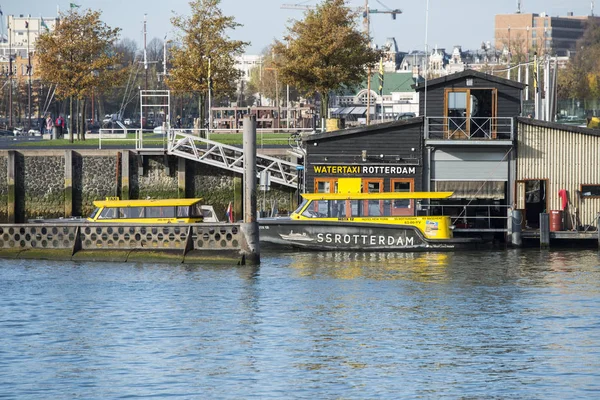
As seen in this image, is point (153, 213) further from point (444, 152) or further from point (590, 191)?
point (590, 191)

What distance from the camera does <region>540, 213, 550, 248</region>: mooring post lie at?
43625 millimetres

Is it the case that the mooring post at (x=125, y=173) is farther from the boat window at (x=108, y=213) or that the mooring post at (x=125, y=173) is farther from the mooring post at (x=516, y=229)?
the mooring post at (x=516, y=229)

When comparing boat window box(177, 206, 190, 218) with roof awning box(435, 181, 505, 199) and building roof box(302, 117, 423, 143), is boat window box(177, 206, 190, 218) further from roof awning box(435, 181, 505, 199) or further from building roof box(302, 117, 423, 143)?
roof awning box(435, 181, 505, 199)

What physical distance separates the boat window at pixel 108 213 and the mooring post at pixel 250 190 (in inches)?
303

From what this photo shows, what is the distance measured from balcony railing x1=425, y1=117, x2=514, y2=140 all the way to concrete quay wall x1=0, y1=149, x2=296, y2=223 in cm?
1059

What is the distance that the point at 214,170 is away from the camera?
53344 mm

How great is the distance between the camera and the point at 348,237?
4300cm

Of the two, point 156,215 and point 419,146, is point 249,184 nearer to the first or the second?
point 156,215

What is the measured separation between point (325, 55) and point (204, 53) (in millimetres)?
8966

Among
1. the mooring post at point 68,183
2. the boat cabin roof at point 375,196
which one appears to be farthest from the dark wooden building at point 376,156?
the mooring post at point 68,183

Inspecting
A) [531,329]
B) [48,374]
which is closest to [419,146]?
[531,329]

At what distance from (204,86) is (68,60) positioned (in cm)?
958

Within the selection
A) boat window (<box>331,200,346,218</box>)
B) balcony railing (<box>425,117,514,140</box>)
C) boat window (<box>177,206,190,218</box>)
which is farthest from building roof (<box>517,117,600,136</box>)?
boat window (<box>177,206,190,218</box>)

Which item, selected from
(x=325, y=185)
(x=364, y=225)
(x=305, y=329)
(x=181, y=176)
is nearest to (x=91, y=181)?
(x=181, y=176)
